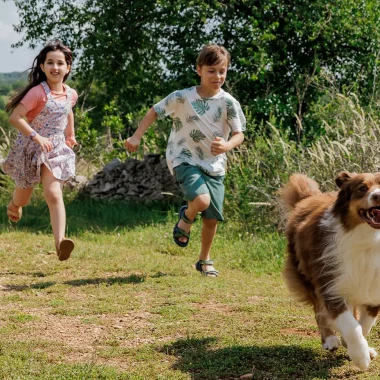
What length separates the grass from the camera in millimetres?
4297

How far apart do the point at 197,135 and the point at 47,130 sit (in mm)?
1518

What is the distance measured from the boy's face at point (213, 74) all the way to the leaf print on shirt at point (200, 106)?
168 mm

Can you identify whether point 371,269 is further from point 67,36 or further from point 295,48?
point 67,36

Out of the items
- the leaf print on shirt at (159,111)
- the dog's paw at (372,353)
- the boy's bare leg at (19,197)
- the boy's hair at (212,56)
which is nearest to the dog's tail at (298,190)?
the dog's paw at (372,353)

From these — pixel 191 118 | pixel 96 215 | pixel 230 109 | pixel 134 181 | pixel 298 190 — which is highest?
pixel 230 109

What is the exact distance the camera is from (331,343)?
459 cm

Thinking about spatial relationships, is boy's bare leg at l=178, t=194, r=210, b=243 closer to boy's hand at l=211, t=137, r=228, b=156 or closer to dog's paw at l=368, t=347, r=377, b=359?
boy's hand at l=211, t=137, r=228, b=156

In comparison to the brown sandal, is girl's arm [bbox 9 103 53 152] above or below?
above

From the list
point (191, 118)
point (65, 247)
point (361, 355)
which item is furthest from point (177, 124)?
point (361, 355)

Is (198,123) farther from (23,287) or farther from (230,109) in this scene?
(23,287)

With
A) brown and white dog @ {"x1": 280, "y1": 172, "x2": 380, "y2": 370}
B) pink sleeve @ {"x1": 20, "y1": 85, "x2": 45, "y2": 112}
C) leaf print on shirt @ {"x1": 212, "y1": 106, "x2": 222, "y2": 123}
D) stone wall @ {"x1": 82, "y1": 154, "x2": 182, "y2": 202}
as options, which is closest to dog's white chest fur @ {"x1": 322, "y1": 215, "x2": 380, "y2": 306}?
brown and white dog @ {"x1": 280, "y1": 172, "x2": 380, "y2": 370}

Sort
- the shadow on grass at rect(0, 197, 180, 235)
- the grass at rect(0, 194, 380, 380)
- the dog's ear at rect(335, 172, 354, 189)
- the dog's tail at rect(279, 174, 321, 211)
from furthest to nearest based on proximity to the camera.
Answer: the shadow on grass at rect(0, 197, 180, 235) < the dog's tail at rect(279, 174, 321, 211) < the dog's ear at rect(335, 172, 354, 189) < the grass at rect(0, 194, 380, 380)

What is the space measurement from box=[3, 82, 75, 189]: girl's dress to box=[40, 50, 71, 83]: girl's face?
0.12 m

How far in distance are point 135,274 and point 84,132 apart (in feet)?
21.7
